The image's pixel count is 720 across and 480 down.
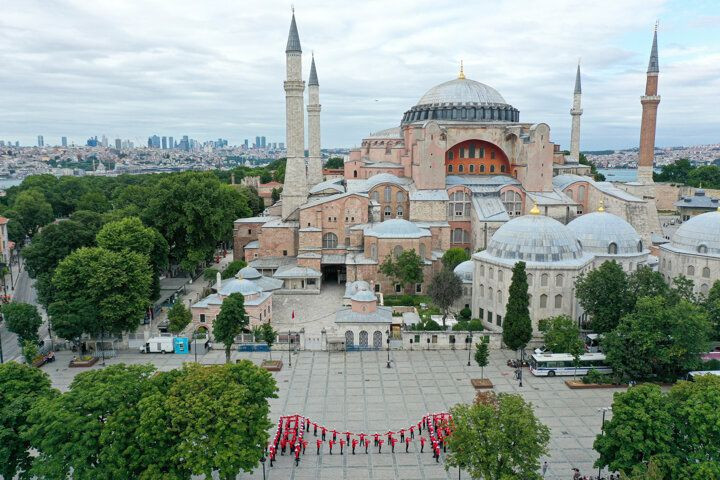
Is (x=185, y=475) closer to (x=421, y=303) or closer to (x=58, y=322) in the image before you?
(x=58, y=322)

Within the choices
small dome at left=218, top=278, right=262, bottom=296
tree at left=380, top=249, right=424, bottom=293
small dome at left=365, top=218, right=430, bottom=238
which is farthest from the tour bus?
small dome at left=218, top=278, right=262, bottom=296

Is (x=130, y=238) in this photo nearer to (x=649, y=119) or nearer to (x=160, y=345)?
(x=160, y=345)

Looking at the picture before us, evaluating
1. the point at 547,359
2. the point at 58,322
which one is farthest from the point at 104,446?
the point at 547,359

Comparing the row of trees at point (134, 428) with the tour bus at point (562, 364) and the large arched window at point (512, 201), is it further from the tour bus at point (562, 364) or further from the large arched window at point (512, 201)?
the large arched window at point (512, 201)

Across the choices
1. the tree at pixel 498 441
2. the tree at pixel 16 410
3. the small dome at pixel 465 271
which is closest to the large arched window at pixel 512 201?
the small dome at pixel 465 271

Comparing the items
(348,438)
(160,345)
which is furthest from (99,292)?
(348,438)

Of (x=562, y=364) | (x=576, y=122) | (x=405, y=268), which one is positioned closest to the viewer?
(x=562, y=364)

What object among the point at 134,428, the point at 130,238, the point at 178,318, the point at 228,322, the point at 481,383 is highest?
the point at 130,238
